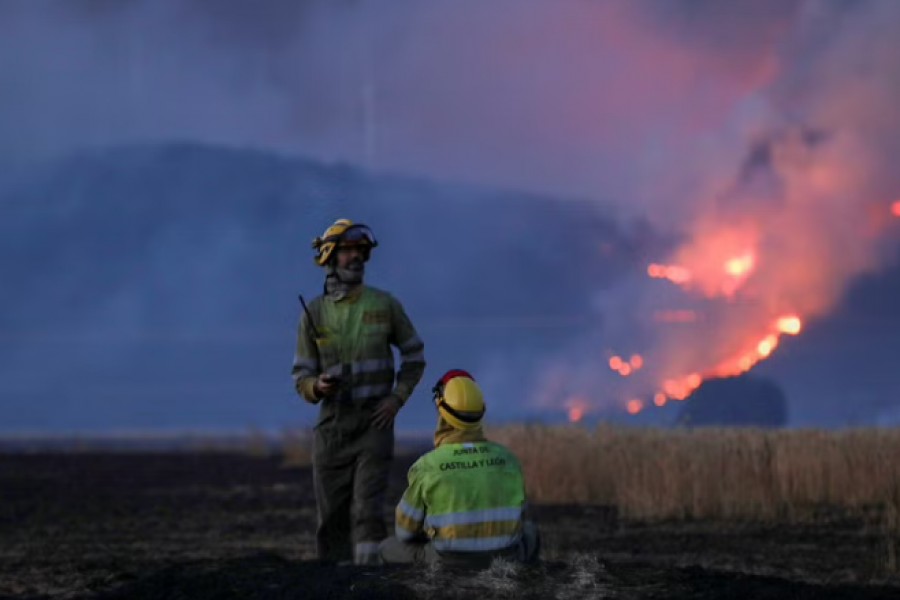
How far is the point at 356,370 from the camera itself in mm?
10984

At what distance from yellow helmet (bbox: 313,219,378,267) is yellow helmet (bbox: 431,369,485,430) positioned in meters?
1.75

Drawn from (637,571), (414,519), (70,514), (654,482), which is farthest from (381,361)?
(70,514)

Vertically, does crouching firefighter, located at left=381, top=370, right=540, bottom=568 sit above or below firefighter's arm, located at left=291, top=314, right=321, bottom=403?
below

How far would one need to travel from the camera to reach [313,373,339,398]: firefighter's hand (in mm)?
10664

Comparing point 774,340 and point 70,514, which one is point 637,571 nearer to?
point 70,514

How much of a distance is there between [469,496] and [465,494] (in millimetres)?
24

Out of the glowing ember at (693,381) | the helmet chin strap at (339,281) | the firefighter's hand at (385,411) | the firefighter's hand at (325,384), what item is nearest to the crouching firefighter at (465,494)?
the firefighter's hand at (325,384)

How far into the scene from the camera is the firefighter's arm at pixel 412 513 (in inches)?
363

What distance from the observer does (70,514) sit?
2120 cm

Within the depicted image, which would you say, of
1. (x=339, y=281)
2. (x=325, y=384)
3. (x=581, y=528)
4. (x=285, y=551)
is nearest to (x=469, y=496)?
(x=325, y=384)

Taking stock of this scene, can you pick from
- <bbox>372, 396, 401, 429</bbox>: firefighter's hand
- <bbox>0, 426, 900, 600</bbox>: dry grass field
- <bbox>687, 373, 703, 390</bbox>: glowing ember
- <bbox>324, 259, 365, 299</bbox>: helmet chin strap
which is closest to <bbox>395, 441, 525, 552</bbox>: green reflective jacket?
<bbox>0, 426, 900, 600</bbox>: dry grass field

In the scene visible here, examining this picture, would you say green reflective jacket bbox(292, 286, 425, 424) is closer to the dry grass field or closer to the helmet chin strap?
the helmet chin strap

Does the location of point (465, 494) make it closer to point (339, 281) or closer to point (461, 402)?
point (461, 402)

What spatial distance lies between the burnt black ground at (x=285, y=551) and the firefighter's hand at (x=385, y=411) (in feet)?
3.67
